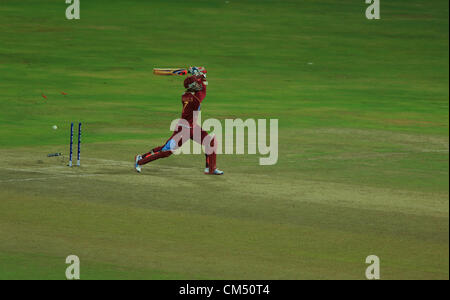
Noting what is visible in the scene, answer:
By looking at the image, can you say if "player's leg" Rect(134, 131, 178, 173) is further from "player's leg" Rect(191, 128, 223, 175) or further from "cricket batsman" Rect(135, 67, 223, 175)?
"player's leg" Rect(191, 128, 223, 175)

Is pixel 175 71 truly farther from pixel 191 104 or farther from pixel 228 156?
pixel 228 156

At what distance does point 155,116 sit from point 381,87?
1375cm

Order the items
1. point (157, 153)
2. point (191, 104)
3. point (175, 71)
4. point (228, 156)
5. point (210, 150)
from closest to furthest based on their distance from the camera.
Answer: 1. point (191, 104)
2. point (210, 150)
3. point (175, 71)
4. point (157, 153)
5. point (228, 156)

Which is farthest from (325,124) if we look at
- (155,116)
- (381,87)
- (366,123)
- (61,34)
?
(61,34)

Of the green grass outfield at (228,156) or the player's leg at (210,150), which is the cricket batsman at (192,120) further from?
the green grass outfield at (228,156)

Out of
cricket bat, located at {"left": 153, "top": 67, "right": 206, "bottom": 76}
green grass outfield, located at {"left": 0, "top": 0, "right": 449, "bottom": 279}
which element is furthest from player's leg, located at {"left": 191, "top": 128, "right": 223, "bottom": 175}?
cricket bat, located at {"left": 153, "top": 67, "right": 206, "bottom": 76}

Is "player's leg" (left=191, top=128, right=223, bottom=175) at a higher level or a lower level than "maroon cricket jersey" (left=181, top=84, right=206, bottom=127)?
lower

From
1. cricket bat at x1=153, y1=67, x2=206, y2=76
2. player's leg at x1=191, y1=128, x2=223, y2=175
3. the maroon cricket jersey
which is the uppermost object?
cricket bat at x1=153, y1=67, x2=206, y2=76

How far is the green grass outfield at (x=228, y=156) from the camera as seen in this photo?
14.9 metres

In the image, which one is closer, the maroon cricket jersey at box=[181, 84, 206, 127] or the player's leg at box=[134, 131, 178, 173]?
the maroon cricket jersey at box=[181, 84, 206, 127]

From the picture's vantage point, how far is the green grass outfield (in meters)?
14.9

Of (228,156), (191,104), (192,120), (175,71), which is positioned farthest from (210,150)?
(228,156)

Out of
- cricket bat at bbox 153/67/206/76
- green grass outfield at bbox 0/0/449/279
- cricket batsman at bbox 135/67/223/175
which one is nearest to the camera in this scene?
green grass outfield at bbox 0/0/449/279

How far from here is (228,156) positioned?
961 inches
